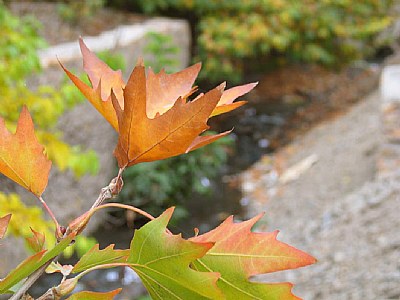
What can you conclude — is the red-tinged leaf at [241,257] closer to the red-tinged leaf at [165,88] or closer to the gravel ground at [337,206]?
the red-tinged leaf at [165,88]

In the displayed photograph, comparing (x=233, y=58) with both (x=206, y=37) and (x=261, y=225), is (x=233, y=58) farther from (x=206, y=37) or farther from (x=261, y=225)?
(x=261, y=225)

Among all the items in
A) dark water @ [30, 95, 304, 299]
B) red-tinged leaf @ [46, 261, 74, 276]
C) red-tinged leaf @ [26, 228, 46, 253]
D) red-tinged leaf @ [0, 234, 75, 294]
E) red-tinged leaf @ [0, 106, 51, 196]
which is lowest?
dark water @ [30, 95, 304, 299]

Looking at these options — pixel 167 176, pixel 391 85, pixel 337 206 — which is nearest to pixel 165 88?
pixel 337 206

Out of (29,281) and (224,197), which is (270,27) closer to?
(224,197)

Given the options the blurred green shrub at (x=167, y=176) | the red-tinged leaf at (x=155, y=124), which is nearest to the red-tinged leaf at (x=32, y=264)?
the red-tinged leaf at (x=155, y=124)

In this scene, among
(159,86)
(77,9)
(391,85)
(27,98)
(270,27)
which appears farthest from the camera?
(270,27)

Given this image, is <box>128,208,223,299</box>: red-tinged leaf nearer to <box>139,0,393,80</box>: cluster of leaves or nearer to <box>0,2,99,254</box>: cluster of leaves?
<box>0,2,99,254</box>: cluster of leaves

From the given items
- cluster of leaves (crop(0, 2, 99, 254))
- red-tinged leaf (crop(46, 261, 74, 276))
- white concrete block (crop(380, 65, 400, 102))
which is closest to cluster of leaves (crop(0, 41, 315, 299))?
red-tinged leaf (crop(46, 261, 74, 276))

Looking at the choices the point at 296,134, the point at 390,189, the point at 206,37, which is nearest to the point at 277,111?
the point at 296,134
